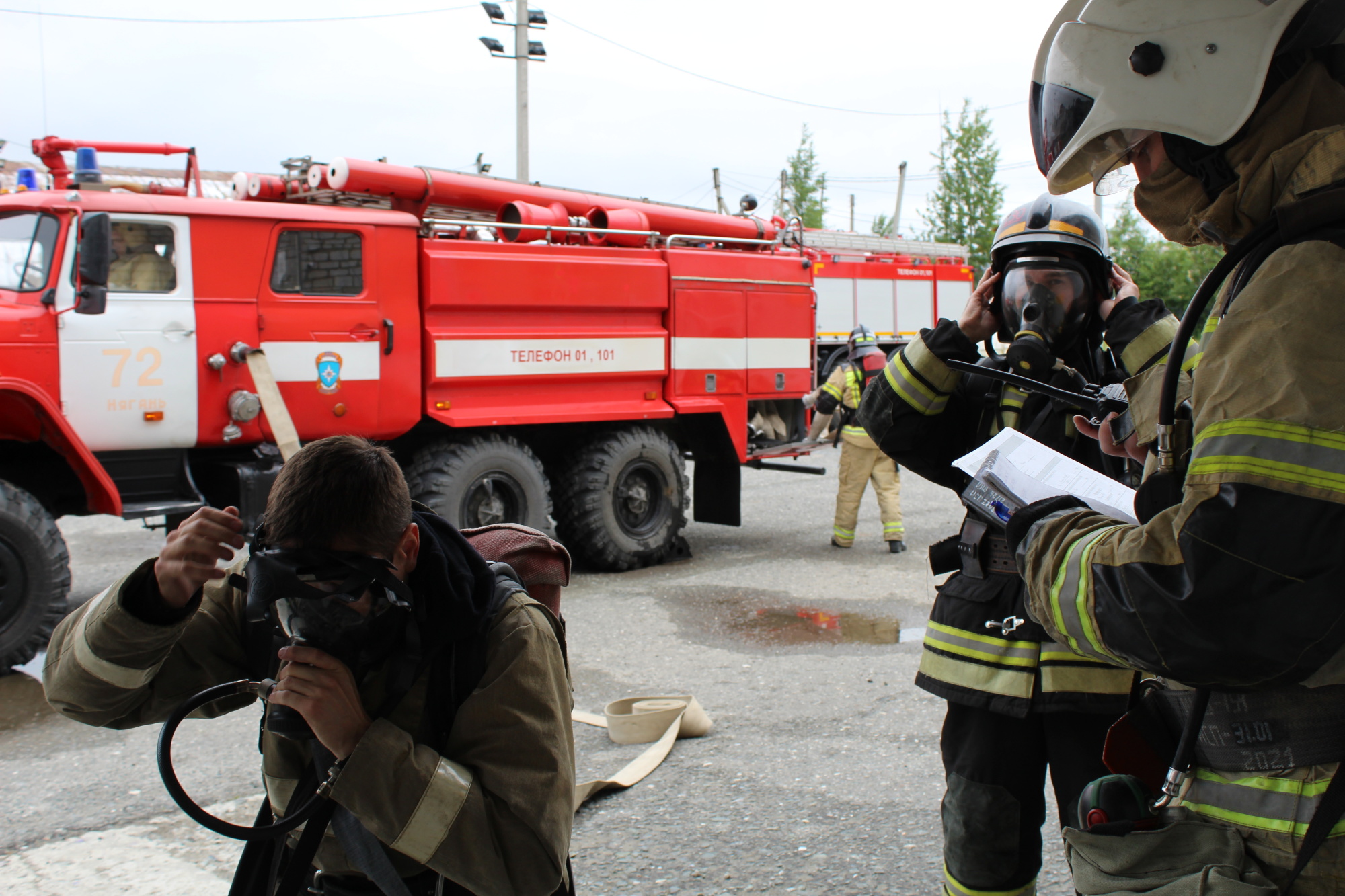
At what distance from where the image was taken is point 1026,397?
107 inches

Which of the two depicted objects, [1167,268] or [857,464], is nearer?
[857,464]

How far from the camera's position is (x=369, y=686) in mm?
1745

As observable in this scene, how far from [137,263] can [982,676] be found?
566cm

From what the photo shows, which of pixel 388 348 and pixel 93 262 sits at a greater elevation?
pixel 93 262

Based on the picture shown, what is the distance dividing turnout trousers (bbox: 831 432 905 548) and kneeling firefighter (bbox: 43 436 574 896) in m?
7.01

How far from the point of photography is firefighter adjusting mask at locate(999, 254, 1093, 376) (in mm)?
2742

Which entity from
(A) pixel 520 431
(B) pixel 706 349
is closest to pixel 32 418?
(A) pixel 520 431

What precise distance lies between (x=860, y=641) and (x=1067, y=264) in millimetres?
3679

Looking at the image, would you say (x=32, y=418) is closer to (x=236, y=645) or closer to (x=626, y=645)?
(x=626, y=645)

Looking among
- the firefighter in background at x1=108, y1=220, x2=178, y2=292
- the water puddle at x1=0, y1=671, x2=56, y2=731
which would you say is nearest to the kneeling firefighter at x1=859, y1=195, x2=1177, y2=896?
the water puddle at x1=0, y1=671, x2=56, y2=731

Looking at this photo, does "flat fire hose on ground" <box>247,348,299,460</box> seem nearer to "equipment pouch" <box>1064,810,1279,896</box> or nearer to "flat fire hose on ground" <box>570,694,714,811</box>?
"flat fire hose on ground" <box>570,694,714,811</box>

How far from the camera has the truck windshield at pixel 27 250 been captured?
5.95m

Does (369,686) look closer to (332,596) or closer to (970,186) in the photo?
(332,596)

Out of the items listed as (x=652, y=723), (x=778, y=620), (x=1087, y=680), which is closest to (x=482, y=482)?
(x=778, y=620)
